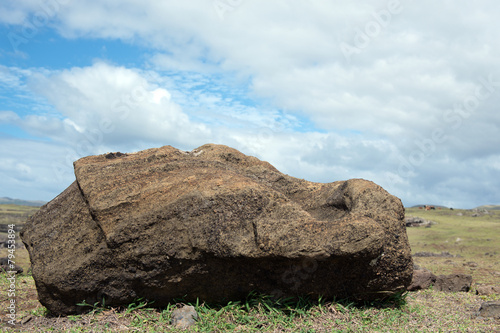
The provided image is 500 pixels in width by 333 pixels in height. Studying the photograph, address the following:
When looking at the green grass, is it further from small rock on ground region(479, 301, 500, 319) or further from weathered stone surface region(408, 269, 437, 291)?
small rock on ground region(479, 301, 500, 319)

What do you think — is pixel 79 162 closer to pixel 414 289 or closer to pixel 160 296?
pixel 160 296

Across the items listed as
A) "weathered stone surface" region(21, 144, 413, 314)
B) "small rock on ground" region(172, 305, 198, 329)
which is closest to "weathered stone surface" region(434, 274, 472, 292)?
"weathered stone surface" region(21, 144, 413, 314)

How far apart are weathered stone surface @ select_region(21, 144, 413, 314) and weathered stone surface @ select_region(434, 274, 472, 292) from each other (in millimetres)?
4174

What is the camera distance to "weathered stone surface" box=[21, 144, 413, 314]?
24.5ft

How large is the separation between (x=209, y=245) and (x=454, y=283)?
7.93 m

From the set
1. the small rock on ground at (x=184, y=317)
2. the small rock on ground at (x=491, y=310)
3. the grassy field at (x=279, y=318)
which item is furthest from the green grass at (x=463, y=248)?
the small rock on ground at (x=184, y=317)

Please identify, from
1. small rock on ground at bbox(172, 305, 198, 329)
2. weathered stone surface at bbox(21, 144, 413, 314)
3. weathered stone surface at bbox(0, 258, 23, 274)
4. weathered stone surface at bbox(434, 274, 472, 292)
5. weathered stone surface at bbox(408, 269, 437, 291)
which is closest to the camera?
weathered stone surface at bbox(21, 144, 413, 314)

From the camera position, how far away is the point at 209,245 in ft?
24.8

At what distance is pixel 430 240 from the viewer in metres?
27.8

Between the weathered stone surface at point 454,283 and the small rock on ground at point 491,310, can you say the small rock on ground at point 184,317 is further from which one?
the weathered stone surface at point 454,283

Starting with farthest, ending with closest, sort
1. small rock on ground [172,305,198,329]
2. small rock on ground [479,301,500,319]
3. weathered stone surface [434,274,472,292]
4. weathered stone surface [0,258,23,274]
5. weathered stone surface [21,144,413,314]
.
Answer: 1. weathered stone surface [0,258,23,274]
2. weathered stone surface [434,274,472,292]
3. small rock on ground [479,301,500,319]
4. small rock on ground [172,305,198,329]
5. weathered stone surface [21,144,413,314]

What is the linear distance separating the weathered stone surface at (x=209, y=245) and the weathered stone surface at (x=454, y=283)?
4.17 m

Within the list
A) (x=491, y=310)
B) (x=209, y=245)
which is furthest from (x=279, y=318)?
(x=491, y=310)

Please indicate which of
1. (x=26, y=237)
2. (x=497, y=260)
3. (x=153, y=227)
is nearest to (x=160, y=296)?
(x=153, y=227)
